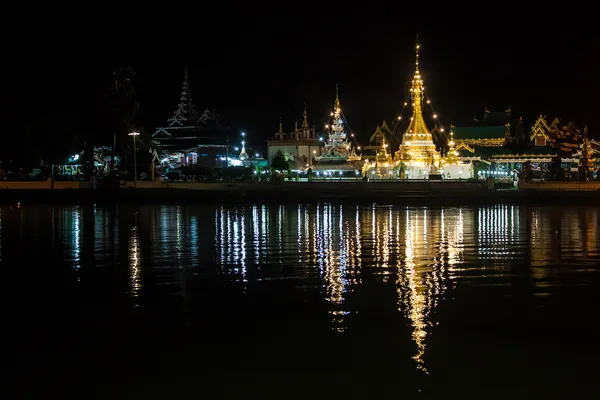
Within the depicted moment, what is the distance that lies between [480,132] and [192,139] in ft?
79.9

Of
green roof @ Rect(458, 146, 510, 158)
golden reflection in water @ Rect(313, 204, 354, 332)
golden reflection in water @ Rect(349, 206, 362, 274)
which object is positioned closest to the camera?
golden reflection in water @ Rect(313, 204, 354, 332)

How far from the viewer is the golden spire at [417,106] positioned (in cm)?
4734

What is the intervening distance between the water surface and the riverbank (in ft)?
50.4

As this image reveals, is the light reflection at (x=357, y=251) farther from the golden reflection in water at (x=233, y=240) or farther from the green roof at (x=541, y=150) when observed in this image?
the green roof at (x=541, y=150)

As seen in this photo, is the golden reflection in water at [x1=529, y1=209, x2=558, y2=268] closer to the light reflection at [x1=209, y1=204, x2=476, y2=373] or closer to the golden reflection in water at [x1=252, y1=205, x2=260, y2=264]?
the light reflection at [x1=209, y1=204, x2=476, y2=373]

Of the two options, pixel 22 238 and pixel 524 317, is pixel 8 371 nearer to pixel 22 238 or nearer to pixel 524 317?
pixel 524 317

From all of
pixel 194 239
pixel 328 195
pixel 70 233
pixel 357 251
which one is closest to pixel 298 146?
pixel 328 195

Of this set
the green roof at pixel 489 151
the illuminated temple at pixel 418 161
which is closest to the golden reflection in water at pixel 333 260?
the illuminated temple at pixel 418 161

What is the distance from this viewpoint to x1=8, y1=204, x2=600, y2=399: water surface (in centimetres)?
724

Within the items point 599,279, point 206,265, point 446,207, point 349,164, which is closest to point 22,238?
point 206,265

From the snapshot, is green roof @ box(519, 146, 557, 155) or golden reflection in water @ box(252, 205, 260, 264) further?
green roof @ box(519, 146, 557, 155)

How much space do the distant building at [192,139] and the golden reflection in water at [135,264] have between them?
4486 cm

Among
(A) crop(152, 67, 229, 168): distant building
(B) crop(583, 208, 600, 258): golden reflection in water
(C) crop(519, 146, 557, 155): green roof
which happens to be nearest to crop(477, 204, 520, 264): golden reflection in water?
(B) crop(583, 208, 600, 258): golden reflection in water

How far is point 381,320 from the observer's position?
936 centimetres
